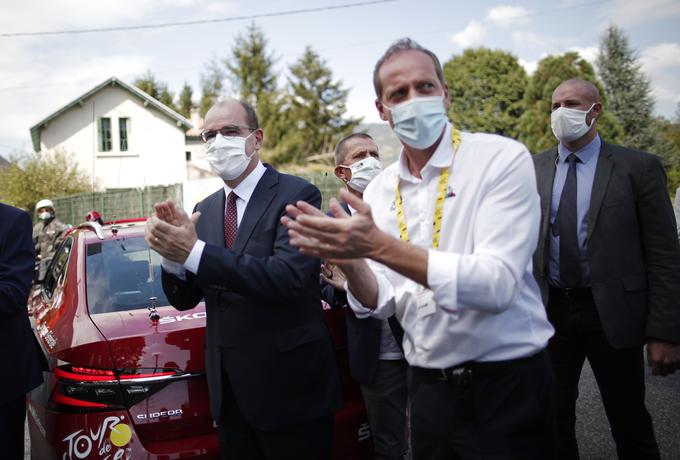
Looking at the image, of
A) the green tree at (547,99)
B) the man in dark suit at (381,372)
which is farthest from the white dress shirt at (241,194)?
the green tree at (547,99)

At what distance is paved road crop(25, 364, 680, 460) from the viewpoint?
3.91 meters

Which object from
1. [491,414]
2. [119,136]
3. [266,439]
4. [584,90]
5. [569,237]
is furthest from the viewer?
[119,136]

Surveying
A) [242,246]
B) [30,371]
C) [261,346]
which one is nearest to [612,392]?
[261,346]

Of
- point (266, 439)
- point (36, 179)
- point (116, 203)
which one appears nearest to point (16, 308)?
point (266, 439)

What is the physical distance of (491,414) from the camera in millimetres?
1881

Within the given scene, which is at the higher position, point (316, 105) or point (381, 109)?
point (316, 105)

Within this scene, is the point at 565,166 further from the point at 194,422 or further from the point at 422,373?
the point at 194,422

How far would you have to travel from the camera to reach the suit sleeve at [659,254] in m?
2.87

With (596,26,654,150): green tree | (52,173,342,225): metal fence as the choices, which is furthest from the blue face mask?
(596,26,654,150): green tree

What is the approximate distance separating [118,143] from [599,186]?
3267cm

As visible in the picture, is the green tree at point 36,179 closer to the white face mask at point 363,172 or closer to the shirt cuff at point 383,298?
the white face mask at point 363,172

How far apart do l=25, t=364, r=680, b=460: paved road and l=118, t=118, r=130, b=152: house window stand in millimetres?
30190

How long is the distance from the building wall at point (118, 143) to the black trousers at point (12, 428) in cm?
2978

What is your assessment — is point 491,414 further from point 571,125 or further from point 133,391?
point 571,125
